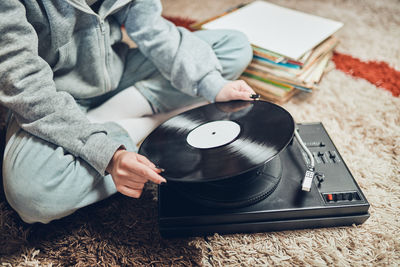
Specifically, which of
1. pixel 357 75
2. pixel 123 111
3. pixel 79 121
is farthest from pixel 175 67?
pixel 357 75

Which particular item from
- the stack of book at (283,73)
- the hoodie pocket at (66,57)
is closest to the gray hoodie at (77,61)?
the hoodie pocket at (66,57)

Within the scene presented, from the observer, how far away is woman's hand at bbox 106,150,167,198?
582 mm

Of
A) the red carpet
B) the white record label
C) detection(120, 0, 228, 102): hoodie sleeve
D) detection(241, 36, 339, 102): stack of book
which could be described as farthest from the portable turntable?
the red carpet

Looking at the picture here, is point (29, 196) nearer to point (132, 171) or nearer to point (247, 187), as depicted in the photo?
point (132, 171)

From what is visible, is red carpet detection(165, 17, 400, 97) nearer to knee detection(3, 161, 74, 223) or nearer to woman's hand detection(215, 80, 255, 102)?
woman's hand detection(215, 80, 255, 102)

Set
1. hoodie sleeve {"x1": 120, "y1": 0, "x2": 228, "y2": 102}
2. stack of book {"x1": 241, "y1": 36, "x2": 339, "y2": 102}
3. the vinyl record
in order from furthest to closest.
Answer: stack of book {"x1": 241, "y1": 36, "x2": 339, "y2": 102}
hoodie sleeve {"x1": 120, "y1": 0, "x2": 228, "y2": 102}
the vinyl record

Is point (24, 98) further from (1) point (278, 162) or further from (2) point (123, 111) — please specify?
(1) point (278, 162)

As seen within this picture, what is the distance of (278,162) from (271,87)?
0.47 meters

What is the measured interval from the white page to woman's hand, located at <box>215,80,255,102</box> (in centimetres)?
32

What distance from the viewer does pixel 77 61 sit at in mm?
835

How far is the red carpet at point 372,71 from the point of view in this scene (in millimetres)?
1134

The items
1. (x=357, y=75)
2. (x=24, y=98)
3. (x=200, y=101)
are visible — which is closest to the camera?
(x=24, y=98)

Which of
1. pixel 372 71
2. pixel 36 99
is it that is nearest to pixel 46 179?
pixel 36 99

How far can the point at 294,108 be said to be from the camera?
1.09 meters
